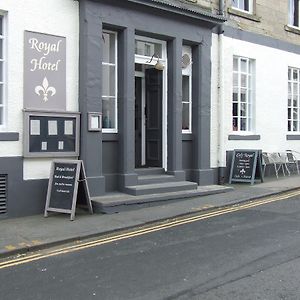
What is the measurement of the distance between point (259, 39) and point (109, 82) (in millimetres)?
5865

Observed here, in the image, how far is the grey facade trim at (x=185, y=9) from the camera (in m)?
11.4

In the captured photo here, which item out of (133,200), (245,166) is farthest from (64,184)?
(245,166)

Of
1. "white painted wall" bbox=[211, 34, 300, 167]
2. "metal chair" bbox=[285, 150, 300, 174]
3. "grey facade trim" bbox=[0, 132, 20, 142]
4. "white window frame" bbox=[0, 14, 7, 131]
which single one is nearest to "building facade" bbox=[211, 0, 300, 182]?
"white painted wall" bbox=[211, 34, 300, 167]

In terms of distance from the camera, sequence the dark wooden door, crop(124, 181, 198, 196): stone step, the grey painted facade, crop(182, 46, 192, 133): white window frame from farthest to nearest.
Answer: crop(182, 46, 192, 133): white window frame < the dark wooden door < crop(124, 181, 198, 196): stone step < the grey painted facade

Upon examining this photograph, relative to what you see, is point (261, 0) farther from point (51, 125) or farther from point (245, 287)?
point (245, 287)

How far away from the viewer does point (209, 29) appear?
13.1 metres

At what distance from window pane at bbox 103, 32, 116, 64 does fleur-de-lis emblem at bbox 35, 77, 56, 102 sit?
5.81 feet

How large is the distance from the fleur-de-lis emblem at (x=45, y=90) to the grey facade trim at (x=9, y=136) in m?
0.96

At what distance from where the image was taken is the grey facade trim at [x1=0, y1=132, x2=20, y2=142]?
935 cm

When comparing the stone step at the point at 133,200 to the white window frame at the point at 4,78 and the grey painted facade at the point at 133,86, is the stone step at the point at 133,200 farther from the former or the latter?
the white window frame at the point at 4,78

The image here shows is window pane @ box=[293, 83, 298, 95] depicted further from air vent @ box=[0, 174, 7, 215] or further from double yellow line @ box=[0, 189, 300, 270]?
air vent @ box=[0, 174, 7, 215]

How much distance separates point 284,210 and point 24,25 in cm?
632

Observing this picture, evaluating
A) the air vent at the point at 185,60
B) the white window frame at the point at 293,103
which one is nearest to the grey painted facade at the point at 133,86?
the air vent at the point at 185,60

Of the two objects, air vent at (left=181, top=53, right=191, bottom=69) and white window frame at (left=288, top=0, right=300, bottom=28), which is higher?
white window frame at (left=288, top=0, right=300, bottom=28)
